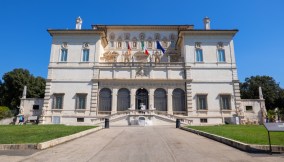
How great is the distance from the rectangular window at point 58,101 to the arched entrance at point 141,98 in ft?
39.8

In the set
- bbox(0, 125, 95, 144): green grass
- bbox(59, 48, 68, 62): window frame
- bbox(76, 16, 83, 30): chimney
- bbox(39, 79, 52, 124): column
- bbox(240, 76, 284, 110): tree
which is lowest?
bbox(0, 125, 95, 144): green grass

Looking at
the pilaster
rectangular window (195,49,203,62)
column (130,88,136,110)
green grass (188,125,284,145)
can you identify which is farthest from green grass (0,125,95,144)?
rectangular window (195,49,203,62)

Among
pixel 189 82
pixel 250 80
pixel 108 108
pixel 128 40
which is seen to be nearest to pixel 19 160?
pixel 108 108

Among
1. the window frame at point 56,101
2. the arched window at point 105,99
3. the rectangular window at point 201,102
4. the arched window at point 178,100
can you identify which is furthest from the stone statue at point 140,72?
the window frame at point 56,101

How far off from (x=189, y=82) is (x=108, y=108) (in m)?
13.9

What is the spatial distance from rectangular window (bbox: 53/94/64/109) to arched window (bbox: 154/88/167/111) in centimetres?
1521

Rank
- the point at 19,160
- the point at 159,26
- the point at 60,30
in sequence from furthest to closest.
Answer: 1. the point at 159,26
2. the point at 60,30
3. the point at 19,160

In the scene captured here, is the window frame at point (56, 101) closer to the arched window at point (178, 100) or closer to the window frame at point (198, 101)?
the arched window at point (178, 100)

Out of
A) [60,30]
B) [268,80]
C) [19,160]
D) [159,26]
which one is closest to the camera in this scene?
[19,160]

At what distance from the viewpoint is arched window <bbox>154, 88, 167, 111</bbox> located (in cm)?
3428

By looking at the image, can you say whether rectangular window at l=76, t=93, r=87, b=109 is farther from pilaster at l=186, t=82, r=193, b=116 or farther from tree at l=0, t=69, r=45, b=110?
tree at l=0, t=69, r=45, b=110

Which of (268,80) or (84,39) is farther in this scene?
(268,80)

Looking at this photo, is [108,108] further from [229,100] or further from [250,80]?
[250,80]

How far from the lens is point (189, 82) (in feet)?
113
